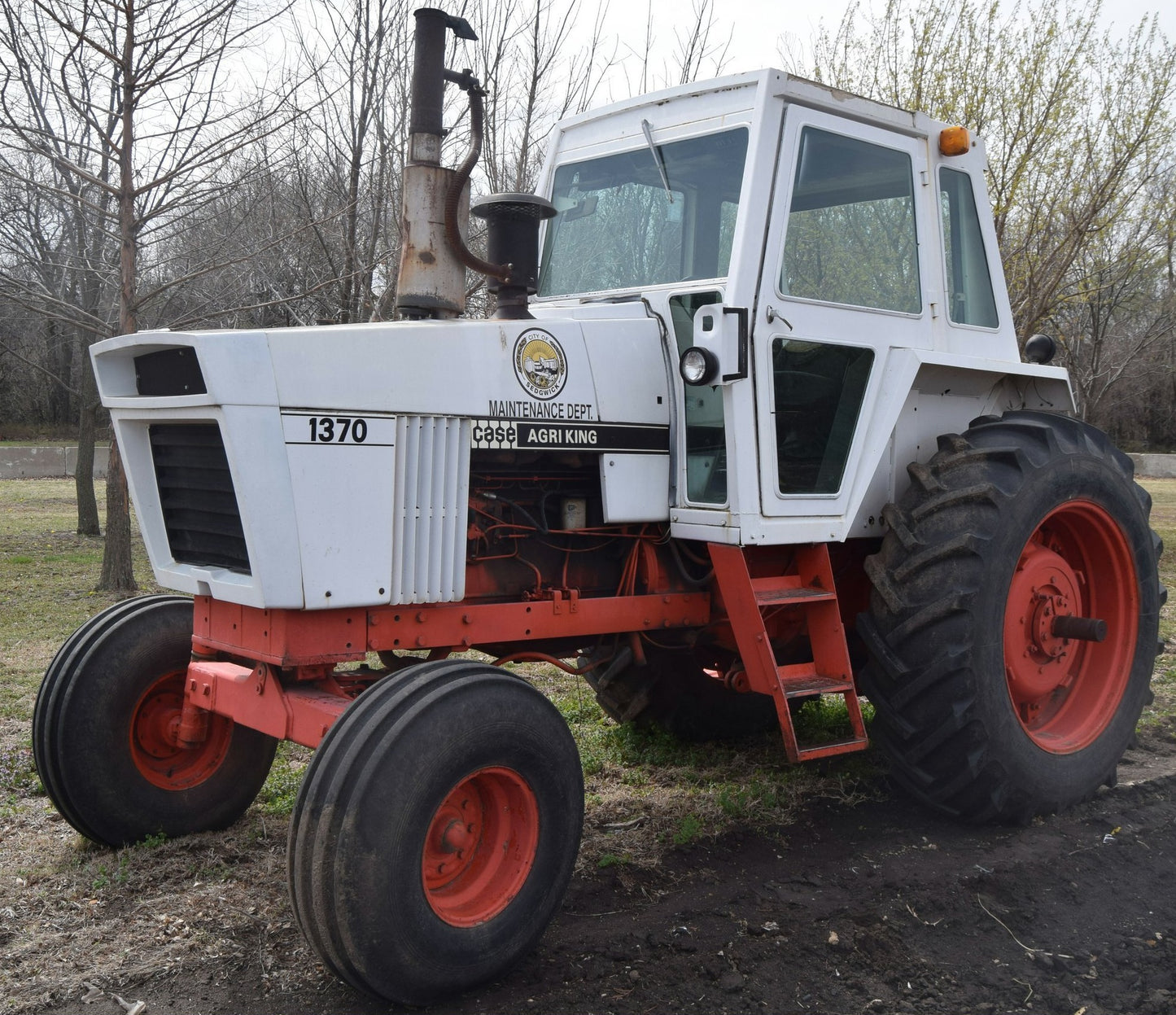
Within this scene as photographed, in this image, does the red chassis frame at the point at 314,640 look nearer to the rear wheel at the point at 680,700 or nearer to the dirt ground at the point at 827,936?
the dirt ground at the point at 827,936

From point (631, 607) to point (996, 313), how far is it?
2.29 meters

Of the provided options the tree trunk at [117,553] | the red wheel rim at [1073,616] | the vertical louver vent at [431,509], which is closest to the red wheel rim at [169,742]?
the vertical louver vent at [431,509]

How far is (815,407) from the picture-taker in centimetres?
430

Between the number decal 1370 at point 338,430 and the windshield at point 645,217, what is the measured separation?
5.00ft

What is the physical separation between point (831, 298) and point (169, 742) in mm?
3105

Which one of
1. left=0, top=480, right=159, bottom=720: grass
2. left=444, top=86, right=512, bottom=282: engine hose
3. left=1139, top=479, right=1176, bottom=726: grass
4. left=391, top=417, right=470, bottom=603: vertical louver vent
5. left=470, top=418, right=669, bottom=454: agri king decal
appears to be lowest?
left=0, top=480, right=159, bottom=720: grass

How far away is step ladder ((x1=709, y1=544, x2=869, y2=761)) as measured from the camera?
4.08 metres

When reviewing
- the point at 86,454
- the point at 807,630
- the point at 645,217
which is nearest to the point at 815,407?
the point at 807,630

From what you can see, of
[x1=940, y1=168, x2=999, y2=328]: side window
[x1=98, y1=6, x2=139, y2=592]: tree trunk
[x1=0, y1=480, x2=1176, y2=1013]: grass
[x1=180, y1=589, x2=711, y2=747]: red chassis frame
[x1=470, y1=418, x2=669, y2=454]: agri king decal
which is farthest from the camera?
[x1=98, y1=6, x2=139, y2=592]: tree trunk

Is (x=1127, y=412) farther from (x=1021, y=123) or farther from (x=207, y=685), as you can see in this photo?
(x=207, y=685)

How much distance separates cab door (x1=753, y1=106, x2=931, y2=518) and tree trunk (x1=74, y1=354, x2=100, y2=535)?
11.1m

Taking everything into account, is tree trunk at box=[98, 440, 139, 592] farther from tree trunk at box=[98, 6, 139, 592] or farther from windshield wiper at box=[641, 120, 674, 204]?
windshield wiper at box=[641, 120, 674, 204]

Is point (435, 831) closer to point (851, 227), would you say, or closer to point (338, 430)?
point (338, 430)

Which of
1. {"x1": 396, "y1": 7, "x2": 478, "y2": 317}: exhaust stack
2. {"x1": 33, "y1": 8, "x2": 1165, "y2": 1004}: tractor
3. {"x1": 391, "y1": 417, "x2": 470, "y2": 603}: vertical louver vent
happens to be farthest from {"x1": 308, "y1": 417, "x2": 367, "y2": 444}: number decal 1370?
{"x1": 396, "y1": 7, "x2": 478, "y2": 317}: exhaust stack
